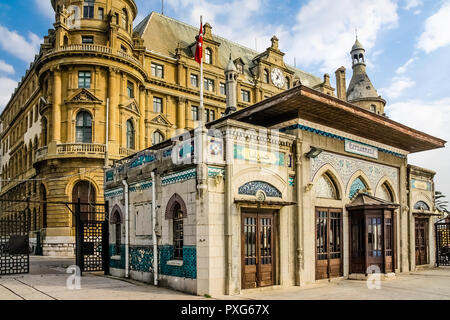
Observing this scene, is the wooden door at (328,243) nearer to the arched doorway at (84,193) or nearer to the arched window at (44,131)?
the arched doorway at (84,193)

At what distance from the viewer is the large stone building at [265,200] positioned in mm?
12250

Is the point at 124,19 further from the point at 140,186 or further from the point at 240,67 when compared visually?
the point at 140,186

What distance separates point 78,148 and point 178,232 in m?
21.5

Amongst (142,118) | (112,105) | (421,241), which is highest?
(112,105)

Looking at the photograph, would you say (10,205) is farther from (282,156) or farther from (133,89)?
(282,156)

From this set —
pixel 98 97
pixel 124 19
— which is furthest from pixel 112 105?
pixel 124 19

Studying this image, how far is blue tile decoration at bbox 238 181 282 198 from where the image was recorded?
42.6 feet

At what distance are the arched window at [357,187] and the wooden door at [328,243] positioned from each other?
1.31m

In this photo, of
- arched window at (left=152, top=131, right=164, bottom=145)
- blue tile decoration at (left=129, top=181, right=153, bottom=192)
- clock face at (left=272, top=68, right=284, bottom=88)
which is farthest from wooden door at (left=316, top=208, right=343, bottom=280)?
clock face at (left=272, top=68, right=284, bottom=88)

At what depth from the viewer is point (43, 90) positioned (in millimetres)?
37062

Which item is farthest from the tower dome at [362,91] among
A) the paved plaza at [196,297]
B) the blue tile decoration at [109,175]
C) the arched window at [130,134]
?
the blue tile decoration at [109,175]

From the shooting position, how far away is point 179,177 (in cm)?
1312

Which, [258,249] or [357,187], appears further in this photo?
[357,187]
